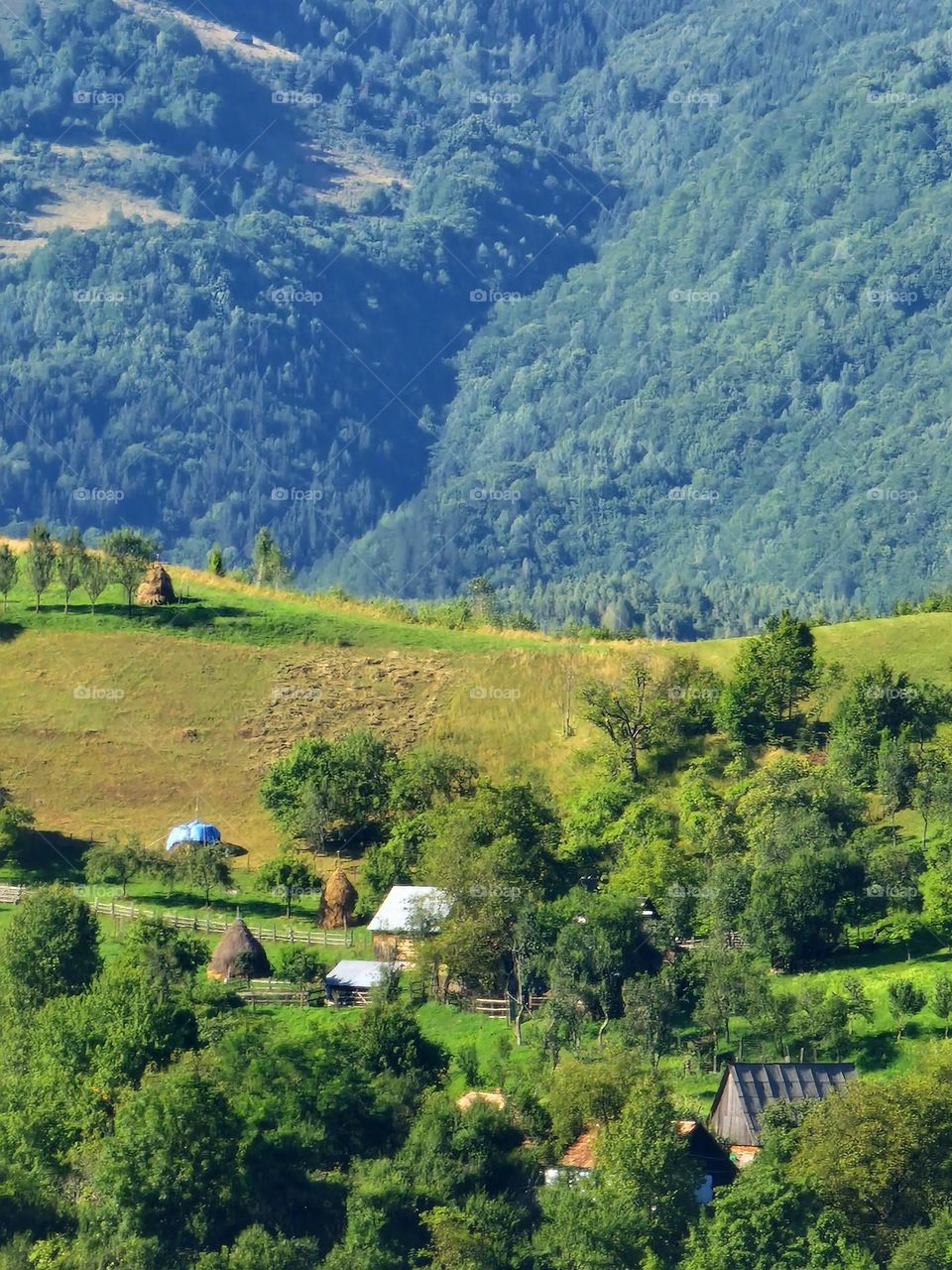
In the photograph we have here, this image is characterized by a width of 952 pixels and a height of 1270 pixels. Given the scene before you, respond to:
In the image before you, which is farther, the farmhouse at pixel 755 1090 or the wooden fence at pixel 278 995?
the wooden fence at pixel 278 995

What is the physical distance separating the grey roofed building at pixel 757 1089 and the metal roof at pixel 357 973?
51.8 feet

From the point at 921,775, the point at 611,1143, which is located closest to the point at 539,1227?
the point at 611,1143

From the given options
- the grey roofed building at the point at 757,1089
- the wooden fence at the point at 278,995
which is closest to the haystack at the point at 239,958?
the wooden fence at the point at 278,995

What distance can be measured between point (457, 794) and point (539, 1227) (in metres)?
34.6

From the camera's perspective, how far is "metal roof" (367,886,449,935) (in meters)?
93.8

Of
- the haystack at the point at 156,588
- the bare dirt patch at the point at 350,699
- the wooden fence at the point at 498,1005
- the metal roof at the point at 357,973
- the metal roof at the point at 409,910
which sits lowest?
the wooden fence at the point at 498,1005

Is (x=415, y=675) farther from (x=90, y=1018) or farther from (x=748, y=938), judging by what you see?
(x=90, y=1018)

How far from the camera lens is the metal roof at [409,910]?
93.8m

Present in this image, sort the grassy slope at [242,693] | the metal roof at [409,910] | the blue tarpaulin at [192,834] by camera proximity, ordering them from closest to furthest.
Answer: the metal roof at [409,910] → the blue tarpaulin at [192,834] → the grassy slope at [242,693]

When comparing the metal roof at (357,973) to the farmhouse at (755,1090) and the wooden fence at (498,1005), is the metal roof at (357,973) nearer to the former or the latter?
the wooden fence at (498,1005)

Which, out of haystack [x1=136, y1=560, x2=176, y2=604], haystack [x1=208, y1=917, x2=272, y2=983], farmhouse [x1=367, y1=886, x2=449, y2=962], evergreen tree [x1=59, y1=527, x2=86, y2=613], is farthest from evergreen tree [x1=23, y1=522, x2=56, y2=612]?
haystack [x1=208, y1=917, x2=272, y2=983]

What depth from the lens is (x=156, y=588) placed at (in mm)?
134500

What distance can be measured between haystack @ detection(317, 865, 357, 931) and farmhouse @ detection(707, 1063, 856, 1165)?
22830mm

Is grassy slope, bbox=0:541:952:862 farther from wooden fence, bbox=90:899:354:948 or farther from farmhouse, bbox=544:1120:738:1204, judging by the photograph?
farmhouse, bbox=544:1120:738:1204
